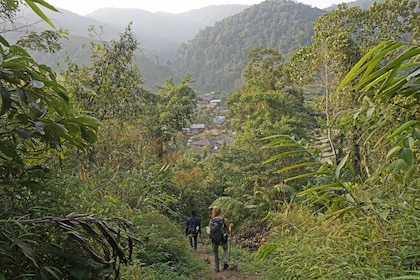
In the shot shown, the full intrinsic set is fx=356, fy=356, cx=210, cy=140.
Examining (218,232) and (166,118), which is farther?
(166,118)

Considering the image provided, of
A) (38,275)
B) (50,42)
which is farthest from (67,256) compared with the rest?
(50,42)

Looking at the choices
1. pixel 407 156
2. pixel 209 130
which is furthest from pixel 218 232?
pixel 209 130

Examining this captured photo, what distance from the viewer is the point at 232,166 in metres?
12.7

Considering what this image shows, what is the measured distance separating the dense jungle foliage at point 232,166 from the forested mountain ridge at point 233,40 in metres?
45.1

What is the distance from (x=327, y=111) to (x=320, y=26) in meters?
2.38

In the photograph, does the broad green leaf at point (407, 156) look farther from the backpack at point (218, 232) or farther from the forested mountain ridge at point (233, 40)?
the forested mountain ridge at point (233, 40)

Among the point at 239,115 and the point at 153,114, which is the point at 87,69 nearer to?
the point at 153,114

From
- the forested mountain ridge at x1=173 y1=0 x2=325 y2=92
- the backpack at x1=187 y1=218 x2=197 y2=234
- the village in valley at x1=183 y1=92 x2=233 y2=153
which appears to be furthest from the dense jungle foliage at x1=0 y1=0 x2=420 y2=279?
the forested mountain ridge at x1=173 y1=0 x2=325 y2=92

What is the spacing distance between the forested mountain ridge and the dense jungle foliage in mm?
45071

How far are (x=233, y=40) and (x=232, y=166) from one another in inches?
2281

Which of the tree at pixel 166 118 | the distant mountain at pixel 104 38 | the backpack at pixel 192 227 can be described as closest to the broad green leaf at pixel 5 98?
the distant mountain at pixel 104 38

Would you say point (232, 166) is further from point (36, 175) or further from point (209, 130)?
point (209, 130)

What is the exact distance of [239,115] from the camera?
1518 cm

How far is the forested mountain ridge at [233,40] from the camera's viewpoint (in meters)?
59.4
